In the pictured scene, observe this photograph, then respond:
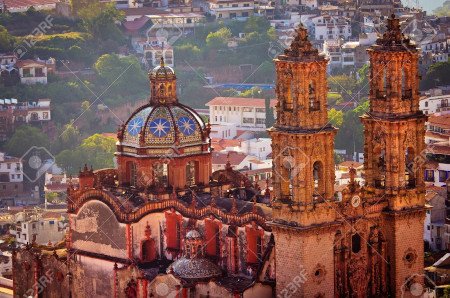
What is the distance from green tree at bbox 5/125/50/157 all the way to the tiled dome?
171ft

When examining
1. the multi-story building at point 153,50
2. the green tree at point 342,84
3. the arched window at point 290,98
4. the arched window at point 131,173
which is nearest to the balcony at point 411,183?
the arched window at point 290,98

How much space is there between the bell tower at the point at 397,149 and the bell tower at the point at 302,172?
118 inches

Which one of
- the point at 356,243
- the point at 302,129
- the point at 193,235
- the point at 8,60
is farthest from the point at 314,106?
the point at 8,60

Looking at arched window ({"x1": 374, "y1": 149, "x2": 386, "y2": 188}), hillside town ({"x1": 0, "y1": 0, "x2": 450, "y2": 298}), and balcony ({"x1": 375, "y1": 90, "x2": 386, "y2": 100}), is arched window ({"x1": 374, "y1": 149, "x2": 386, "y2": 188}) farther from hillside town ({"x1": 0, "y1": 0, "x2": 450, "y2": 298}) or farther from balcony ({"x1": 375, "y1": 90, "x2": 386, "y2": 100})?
Result: balcony ({"x1": 375, "y1": 90, "x2": 386, "y2": 100})

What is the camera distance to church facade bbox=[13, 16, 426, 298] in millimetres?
75188

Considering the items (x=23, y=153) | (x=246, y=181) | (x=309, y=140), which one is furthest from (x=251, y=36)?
(x=309, y=140)

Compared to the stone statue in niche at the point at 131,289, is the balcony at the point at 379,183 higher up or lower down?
higher up

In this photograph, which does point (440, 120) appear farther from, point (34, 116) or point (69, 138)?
point (34, 116)

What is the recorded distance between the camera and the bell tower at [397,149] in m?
77.8

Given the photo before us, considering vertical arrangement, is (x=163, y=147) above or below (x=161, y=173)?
above

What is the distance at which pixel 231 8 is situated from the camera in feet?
581

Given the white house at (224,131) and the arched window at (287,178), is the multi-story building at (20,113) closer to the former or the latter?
the white house at (224,131)

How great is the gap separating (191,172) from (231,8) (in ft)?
308

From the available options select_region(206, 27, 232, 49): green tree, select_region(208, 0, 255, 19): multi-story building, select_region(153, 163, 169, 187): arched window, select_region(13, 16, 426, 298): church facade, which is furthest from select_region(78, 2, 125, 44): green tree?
select_region(153, 163, 169, 187): arched window
